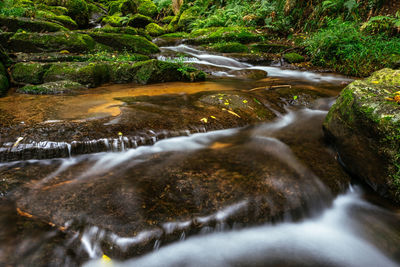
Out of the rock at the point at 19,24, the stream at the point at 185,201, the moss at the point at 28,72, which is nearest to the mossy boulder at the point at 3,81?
the moss at the point at 28,72

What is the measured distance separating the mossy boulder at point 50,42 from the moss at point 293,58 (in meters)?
6.69

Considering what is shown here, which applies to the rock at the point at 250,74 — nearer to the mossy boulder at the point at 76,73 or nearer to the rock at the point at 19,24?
the mossy boulder at the point at 76,73

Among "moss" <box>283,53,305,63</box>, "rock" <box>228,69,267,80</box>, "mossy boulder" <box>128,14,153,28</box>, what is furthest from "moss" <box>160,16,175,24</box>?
"rock" <box>228,69,267,80</box>

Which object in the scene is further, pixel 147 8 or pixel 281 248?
pixel 147 8

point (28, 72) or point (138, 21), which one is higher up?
point (138, 21)

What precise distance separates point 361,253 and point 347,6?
32.6 feet

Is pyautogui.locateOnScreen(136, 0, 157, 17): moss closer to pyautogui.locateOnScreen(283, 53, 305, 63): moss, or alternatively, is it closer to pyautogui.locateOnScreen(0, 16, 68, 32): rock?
pyautogui.locateOnScreen(0, 16, 68, 32): rock

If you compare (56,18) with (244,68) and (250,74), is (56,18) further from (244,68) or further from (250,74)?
(250,74)

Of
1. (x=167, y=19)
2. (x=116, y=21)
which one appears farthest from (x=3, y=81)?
(x=167, y=19)

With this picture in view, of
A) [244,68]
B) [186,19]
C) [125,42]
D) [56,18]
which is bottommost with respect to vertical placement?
[244,68]

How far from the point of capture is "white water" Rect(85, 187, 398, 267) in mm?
1739

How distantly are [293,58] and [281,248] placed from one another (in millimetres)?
7862

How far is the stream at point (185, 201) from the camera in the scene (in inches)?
65.9

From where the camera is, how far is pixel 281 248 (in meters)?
1.88
